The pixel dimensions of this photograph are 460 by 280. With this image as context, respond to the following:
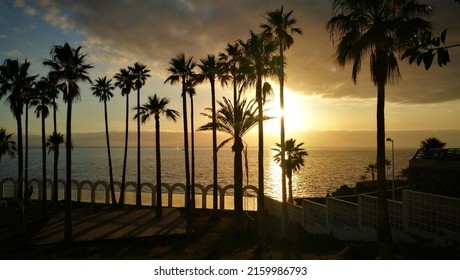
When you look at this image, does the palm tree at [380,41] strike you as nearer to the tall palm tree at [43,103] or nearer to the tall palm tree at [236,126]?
the tall palm tree at [236,126]

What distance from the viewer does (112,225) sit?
25.9 metres

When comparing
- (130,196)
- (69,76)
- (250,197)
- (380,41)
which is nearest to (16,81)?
(69,76)

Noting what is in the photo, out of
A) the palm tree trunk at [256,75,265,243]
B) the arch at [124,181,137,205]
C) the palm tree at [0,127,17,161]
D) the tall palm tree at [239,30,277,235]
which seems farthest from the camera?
the arch at [124,181,137,205]

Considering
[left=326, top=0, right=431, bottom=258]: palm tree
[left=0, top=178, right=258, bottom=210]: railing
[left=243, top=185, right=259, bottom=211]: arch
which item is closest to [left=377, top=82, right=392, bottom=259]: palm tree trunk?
[left=326, top=0, right=431, bottom=258]: palm tree

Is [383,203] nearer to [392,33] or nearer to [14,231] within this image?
[392,33]

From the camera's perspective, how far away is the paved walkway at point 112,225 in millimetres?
22422

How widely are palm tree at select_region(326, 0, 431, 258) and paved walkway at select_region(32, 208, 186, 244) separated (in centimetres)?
1475

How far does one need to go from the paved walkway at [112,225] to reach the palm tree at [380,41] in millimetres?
14750

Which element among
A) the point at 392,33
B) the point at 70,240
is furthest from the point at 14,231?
the point at 392,33

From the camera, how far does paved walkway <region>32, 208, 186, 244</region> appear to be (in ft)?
73.6

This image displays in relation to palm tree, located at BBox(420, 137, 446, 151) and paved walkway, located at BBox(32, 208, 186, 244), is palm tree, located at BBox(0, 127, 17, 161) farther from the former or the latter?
palm tree, located at BBox(420, 137, 446, 151)

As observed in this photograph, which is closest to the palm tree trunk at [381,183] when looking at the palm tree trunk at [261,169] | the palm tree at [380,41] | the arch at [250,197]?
the palm tree at [380,41]

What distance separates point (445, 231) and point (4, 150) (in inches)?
1360

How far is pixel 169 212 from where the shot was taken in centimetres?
3234
